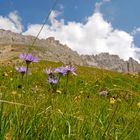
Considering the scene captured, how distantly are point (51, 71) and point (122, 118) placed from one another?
1571 mm

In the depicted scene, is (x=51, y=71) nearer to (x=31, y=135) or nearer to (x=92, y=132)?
(x=92, y=132)

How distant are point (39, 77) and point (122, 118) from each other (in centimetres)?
719

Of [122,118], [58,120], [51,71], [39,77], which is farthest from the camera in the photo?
[39,77]

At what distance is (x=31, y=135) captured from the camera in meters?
2.72

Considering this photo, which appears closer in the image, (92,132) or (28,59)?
→ (92,132)

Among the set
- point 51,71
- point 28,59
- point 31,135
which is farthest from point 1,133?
point 51,71

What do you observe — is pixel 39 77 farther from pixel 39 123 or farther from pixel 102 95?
pixel 39 123

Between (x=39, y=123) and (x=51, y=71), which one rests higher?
(x=51, y=71)

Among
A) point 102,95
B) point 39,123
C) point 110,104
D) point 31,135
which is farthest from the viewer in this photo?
point 102,95

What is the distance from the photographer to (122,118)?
522cm

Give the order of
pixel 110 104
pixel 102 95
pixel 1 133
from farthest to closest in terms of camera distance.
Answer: pixel 102 95, pixel 110 104, pixel 1 133

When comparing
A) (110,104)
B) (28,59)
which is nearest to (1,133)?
(28,59)

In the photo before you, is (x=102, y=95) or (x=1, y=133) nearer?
(x=1, y=133)

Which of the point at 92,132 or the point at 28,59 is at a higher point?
the point at 28,59
